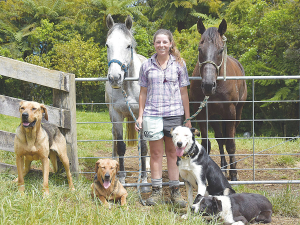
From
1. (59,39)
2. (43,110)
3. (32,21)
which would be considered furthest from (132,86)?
(32,21)

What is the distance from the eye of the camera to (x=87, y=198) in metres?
3.82

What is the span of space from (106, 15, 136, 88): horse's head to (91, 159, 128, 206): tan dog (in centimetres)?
105

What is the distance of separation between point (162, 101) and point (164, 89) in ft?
0.49

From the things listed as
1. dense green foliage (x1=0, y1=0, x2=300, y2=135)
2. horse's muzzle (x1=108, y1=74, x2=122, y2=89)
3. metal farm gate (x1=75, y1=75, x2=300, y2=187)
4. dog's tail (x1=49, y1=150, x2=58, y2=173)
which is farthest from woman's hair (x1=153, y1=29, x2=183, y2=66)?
dense green foliage (x1=0, y1=0, x2=300, y2=135)

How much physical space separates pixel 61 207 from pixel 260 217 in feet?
6.98

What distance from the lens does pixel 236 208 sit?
3.35m

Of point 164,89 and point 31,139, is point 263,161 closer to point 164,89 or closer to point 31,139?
point 164,89

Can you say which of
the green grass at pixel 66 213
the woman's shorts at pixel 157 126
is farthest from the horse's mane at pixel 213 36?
the green grass at pixel 66 213

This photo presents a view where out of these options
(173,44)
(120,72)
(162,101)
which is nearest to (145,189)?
(162,101)

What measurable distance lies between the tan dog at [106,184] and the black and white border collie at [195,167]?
80 cm

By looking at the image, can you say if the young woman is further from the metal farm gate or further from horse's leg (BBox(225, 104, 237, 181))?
horse's leg (BBox(225, 104, 237, 181))

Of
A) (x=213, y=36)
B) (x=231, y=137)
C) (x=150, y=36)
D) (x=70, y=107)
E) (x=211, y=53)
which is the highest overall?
(x=150, y=36)

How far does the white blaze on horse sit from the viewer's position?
14.0 ft

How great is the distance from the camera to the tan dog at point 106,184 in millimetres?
3725
